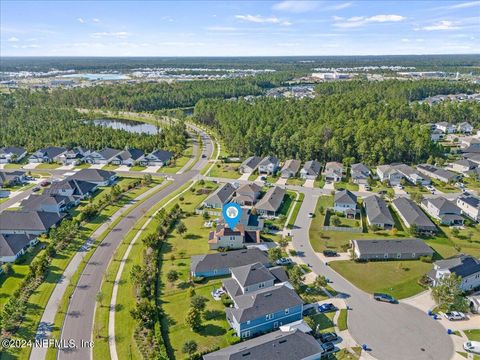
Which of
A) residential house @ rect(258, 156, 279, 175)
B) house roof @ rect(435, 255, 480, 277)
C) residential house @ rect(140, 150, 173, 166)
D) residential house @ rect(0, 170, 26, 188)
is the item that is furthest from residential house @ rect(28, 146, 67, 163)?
house roof @ rect(435, 255, 480, 277)

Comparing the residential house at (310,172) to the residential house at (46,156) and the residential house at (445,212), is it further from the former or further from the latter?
the residential house at (46,156)

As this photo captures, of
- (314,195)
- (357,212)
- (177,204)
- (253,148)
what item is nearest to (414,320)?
(357,212)

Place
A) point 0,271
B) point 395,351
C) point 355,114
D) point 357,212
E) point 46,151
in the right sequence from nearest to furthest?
point 395,351 → point 0,271 → point 357,212 → point 46,151 → point 355,114

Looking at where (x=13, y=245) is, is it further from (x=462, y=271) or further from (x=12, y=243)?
(x=462, y=271)

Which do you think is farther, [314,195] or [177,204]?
[314,195]

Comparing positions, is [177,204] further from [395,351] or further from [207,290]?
[395,351]

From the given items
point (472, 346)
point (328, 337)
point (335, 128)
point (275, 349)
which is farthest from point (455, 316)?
point (335, 128)

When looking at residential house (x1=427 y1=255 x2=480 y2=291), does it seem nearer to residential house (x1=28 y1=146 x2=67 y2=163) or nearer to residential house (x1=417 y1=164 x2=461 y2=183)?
residential house (x1=417 y1=164 x2=461 y2=183)
